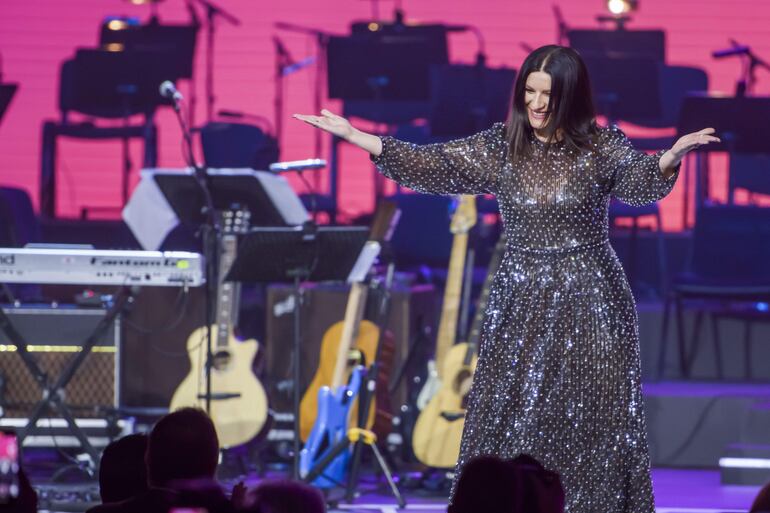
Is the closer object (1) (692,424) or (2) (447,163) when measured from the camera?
(2) (447,163)

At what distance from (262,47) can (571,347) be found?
21.8ft

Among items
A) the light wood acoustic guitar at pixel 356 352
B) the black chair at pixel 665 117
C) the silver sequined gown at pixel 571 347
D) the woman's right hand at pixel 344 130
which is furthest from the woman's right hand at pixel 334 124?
the black chair at pixel 665 117

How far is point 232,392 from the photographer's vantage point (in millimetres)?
6832

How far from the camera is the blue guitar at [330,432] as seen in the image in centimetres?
656

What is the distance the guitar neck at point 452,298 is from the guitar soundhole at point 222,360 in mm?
985

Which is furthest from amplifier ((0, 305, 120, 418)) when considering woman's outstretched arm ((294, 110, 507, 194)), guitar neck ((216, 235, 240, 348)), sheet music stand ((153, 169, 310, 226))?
woman's outstretched arm ((294, 110, 507, 194))

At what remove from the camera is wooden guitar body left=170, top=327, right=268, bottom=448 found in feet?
22.3

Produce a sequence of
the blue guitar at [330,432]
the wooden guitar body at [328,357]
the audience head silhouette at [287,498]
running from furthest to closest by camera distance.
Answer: the wooden guitar body at [328,357]
the blue guitar at [330,432]
the audience head silhouette at [287,498]

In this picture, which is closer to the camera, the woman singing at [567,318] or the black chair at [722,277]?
the woman singing at [567,318]

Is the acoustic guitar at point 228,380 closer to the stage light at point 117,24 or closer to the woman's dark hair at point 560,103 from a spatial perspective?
the woman's dark hair at point 560,103

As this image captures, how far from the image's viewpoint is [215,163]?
8938mm

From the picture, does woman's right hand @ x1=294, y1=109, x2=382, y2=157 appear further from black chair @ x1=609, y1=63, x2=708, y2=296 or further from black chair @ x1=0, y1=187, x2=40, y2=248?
black chair @ x1=609, y1=63, x2=708, y2=296

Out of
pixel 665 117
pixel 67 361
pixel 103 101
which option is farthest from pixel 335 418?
pixel 665 117

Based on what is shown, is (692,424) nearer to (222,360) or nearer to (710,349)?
(710,349)
